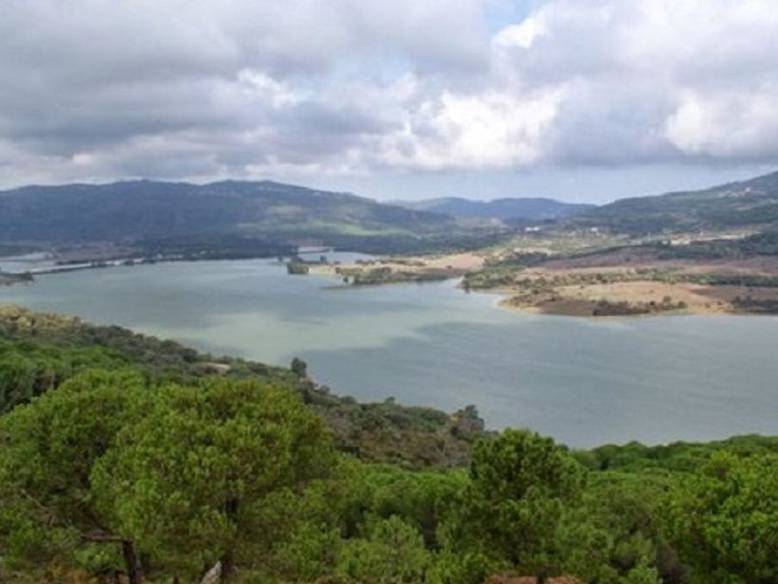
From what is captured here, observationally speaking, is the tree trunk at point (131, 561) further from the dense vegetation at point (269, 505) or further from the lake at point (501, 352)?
the lake at point (501, 352)

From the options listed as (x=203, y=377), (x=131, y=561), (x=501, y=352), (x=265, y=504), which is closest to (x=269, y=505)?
(x=265, y=504)

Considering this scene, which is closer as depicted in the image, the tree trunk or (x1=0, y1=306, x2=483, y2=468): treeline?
the tree trunk

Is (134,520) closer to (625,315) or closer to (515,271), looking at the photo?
(625,315)

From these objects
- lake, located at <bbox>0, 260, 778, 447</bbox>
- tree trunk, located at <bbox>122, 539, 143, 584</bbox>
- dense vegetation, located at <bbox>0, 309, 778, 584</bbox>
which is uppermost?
dense vegetation, located at <bbox>0, 309, 778, 584</bbox>

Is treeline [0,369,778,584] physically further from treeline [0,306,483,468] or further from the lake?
the lake

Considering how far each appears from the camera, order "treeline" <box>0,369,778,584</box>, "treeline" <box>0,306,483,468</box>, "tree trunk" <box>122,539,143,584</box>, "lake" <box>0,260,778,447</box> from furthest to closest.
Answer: "lake" <box>0,260,778,447</box> → "treeline" <box>0,306,483,468</box> → "tree trunk" <box>122,539,143,584</box> → "treeline" <box>0,369,778,584</box>

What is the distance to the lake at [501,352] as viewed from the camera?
65.9 meters

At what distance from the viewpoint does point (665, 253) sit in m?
173

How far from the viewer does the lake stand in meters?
65.9

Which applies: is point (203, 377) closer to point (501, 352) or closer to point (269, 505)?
point (269, 505)

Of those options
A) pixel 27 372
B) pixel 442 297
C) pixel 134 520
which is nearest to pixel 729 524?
pixel 134 520

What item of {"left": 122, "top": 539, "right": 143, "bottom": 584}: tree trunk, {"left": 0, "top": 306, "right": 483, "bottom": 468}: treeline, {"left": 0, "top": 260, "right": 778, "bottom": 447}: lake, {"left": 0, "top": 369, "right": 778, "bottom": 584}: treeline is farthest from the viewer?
{"left": 0, "top": 260, "right": 778, "bottom": 447}: lake

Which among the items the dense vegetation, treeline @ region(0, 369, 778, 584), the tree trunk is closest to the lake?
the dense vegetation

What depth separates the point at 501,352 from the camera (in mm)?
88562
